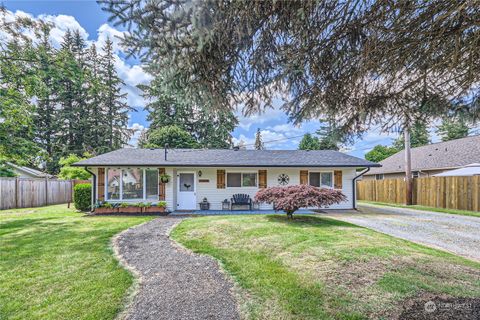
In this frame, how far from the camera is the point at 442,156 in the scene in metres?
17.8

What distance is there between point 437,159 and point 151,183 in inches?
759

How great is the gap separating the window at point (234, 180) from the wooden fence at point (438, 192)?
10062mm

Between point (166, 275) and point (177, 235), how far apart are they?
8.86 ft

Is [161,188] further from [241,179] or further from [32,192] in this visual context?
[32,192]

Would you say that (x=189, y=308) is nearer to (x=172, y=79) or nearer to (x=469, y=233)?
(x=172, y=79)

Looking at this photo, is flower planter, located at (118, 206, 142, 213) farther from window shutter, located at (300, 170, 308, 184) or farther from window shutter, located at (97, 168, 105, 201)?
window shutter, located at (300, 170, 308, 184)

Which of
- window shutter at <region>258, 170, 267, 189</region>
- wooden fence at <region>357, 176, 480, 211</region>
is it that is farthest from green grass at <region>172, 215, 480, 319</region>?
wooden fence at <region>357, 176, 480, 211</region>

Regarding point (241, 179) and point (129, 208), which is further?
point (241, 179)

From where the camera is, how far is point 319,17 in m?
3.00

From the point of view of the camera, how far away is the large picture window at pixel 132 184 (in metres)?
11.7

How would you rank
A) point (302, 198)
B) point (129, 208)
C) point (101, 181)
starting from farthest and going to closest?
point (101, 181) → point (129, 208) → point (302, 198)

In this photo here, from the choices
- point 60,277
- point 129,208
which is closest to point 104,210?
point 129,208

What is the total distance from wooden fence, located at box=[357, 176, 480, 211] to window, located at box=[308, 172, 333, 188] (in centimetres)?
534

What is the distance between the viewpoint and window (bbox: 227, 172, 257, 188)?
12.7 metres
